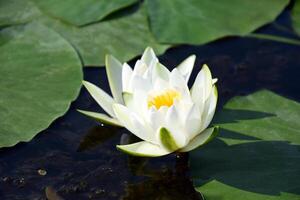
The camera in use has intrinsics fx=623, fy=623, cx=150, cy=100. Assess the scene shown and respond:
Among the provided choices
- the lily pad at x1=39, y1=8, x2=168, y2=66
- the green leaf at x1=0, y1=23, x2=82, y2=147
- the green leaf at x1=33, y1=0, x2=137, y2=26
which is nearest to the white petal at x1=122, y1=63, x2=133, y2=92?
the green leaf at x1=0, y1=23, x2=82, y2=147

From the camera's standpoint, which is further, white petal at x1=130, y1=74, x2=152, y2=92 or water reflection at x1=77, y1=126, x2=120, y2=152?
water reflection at x1=77, y1=126, x2=120, y2=152

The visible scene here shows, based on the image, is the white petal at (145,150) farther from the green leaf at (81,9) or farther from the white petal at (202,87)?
the green leaf at (81,9)

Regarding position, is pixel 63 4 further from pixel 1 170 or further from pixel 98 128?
pixel 1 170

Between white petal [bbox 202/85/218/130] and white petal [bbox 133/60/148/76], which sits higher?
white petal [bbox 133/60/148/76]

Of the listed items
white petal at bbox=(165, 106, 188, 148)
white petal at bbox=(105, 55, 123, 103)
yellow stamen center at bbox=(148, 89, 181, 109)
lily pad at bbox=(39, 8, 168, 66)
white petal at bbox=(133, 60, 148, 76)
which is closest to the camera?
white petal at bbox=(165, 106, 188, 148)

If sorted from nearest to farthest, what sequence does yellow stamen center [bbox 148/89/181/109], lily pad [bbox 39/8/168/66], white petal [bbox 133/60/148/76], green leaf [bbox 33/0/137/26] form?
yellow stamen center [bbox 148/89/181/109] → white petal [bbox 133/60/148/76] → lily pad [bbox 39/8/168/66] → green leaf [bbox 33/0/137/26]

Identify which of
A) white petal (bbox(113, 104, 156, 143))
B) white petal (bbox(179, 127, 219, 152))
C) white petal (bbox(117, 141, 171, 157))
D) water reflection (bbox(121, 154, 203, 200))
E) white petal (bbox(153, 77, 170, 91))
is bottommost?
water reflection (bbox(121, 154, 203, 200))

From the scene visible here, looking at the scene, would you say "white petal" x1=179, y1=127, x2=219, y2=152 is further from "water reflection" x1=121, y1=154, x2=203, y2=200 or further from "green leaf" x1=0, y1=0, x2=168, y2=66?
"green leaf" x1=0, y1=0, x2=168, y2=66

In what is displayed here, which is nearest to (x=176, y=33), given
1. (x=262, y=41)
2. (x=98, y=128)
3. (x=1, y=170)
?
(x=262, y=41)
